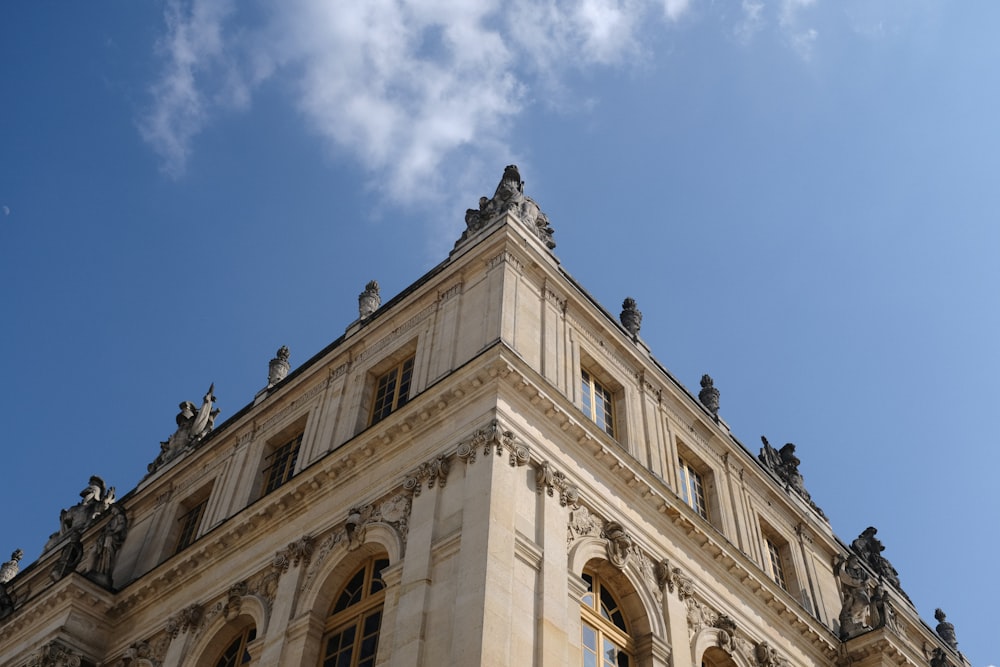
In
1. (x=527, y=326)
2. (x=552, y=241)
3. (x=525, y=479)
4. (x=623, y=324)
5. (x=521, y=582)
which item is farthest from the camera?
(x=623, y=324)

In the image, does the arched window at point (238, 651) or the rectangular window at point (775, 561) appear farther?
the rectangular window at point (775, 561)

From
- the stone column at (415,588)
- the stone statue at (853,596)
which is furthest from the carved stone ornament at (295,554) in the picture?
the stone statue at (853,596)

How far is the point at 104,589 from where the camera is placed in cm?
2277

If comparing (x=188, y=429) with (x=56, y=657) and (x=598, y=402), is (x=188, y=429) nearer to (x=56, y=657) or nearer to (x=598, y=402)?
(x=56, y=657)

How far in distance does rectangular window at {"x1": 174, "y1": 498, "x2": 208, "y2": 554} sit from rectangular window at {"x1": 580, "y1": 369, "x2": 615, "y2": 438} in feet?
33.2

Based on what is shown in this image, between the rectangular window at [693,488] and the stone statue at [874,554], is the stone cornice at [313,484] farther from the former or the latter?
the stone statue at [874,554]

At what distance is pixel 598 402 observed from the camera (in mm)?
21719

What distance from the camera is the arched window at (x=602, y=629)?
16.4 metres

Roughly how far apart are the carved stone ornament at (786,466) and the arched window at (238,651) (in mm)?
16212

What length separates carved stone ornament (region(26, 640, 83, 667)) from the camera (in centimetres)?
2150

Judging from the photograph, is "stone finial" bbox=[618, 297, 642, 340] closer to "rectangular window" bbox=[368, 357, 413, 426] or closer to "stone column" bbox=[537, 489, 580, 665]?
"rectangular window" bbox=[368, 357, 413, 426]

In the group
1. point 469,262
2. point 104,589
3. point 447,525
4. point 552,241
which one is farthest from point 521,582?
point 104,589

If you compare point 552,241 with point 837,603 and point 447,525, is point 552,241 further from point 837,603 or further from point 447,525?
point 837,603

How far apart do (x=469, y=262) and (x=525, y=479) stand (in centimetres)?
649
